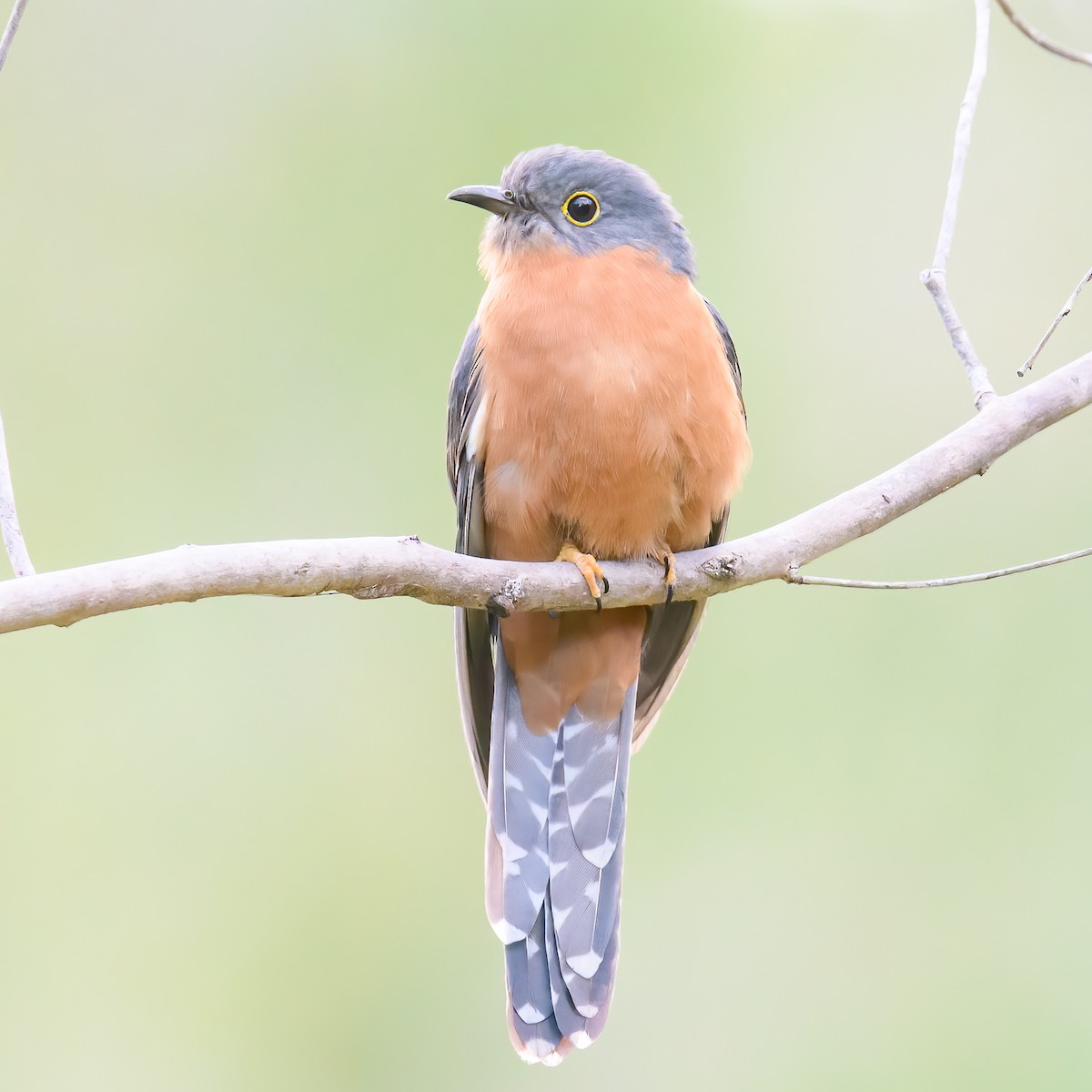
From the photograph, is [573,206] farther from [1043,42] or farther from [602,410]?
[1043,42]

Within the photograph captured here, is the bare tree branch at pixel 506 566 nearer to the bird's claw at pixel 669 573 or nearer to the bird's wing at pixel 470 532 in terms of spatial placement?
the bird's claw at pixel 669 573

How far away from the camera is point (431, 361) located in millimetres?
5996

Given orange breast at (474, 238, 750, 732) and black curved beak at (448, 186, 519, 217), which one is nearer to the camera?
orange breast at (474, 238, 750, 732)

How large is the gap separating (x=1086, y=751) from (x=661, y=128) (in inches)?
146

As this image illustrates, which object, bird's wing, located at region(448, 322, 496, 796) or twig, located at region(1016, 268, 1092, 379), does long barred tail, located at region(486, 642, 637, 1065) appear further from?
twig, located at region(1016, 268, 1092, 379)

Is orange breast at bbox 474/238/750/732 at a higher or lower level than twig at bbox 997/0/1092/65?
lower

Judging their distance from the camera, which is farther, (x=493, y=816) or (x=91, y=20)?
(x=91, y=20)

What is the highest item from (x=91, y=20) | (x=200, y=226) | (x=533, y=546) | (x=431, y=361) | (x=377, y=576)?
(x=91, y=20)

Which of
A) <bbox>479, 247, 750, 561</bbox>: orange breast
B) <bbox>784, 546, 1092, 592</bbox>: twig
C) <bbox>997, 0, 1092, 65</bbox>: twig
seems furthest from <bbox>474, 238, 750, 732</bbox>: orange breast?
<bbox>997, 0, 1092, 65</bbox>: twig

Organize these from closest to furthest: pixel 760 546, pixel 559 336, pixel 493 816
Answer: pixel 760 546 → pixel 559 336 → pixel 493 816

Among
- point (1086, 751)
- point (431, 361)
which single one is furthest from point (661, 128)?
point (1086, 751)

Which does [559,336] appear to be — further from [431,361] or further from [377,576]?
[431,361]

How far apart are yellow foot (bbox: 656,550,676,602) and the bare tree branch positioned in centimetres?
2

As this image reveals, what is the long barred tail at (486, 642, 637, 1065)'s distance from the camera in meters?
2.99
